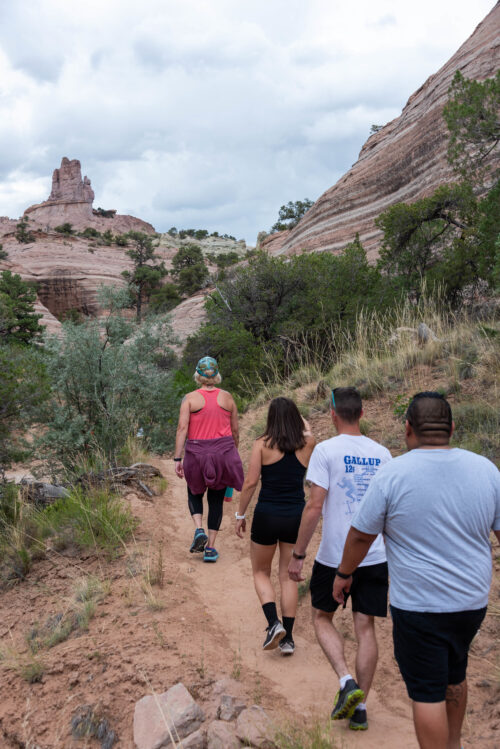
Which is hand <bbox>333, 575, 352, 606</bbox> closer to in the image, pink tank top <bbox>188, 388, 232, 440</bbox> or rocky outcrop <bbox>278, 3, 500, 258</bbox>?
pink tank top <bbox>188, 388, 232, 440</bbox>

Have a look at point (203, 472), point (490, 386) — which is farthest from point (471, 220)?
point (203, 472)

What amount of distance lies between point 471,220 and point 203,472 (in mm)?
10039

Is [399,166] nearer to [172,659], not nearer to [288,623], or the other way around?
[288,623]

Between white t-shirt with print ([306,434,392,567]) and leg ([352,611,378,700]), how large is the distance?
34 cm

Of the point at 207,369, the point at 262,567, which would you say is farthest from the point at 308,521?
the point at 207,369

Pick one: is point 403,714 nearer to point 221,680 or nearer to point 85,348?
point 221,680

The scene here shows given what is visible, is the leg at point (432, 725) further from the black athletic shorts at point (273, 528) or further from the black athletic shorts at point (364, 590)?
the black athletic shorts at point (273, 528)

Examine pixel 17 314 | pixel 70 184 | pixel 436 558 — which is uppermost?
pixel 70 184

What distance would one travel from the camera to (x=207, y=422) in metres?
5.38

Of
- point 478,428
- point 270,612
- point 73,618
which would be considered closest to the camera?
point 270,612

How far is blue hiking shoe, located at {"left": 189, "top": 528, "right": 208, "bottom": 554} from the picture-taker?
5.43 meters

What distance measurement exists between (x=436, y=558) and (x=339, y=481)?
101 cm

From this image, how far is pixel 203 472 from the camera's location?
529 centimetres

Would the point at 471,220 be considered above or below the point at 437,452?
above
